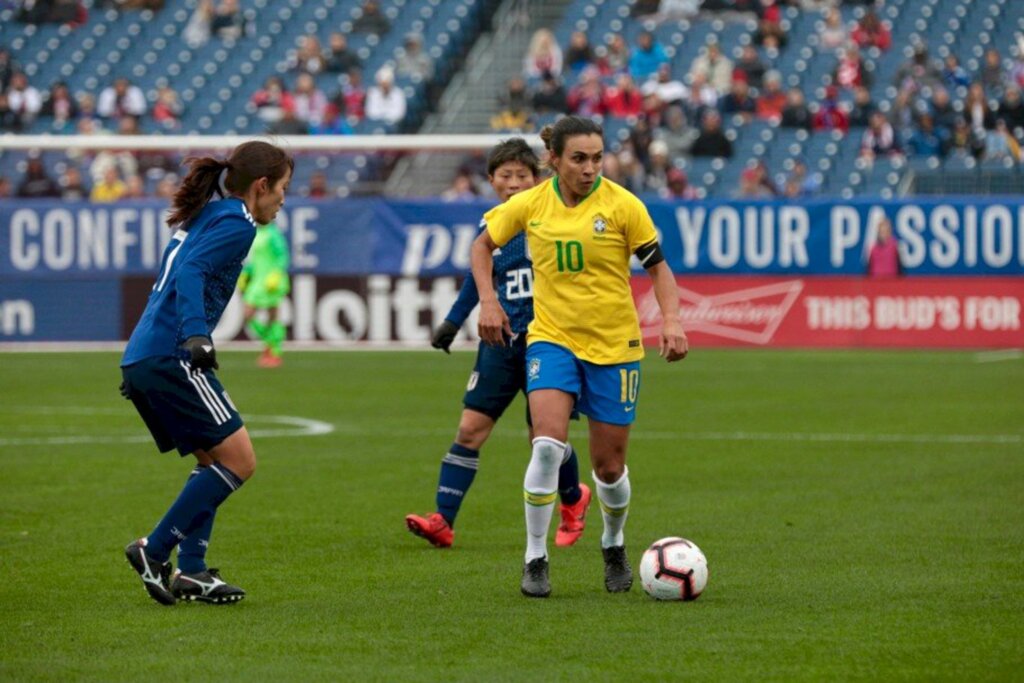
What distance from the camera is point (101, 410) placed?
18.3 meters

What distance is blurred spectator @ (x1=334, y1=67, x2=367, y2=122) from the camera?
31.4 metres

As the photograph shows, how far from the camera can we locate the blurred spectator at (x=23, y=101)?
106 feet

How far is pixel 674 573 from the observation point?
7965 mm

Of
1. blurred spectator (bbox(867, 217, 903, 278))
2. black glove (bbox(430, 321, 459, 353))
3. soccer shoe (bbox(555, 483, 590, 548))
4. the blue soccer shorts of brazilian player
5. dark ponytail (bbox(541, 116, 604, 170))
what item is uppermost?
dark ponytail (bbox(541, 116, 604, 170))

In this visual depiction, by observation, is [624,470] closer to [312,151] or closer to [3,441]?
[3,441]

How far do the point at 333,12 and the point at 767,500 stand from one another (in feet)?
82.3

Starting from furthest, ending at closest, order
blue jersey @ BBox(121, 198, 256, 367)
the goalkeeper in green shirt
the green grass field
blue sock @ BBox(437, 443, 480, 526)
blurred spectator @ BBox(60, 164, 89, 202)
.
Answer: blurred spectator @ BBox(60, 164, 89, 202)
the goalkeeper in green shirt
blue sock @ BBox(437, 443, 480, 526)
blue jersey @ BBox(121, 198, 256, 367)
the green grass field

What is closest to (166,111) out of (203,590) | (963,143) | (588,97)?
(588,97)

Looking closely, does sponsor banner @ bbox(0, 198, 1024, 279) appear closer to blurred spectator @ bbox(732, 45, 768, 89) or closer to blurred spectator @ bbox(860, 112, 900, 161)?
blurred spectator @ bbox(860, 112, 900, 161)

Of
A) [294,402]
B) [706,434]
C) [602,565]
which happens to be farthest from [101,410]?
[602,565]

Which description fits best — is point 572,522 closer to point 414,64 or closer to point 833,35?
point 833,35

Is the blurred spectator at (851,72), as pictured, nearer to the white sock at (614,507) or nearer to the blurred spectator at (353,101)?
the blurred spectator at (353,101)

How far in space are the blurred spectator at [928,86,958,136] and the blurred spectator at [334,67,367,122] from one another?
9667mm

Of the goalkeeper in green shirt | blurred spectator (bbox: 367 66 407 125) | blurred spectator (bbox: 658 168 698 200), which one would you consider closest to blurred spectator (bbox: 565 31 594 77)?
blurred spectator (bbox: 367 66 407 125)
